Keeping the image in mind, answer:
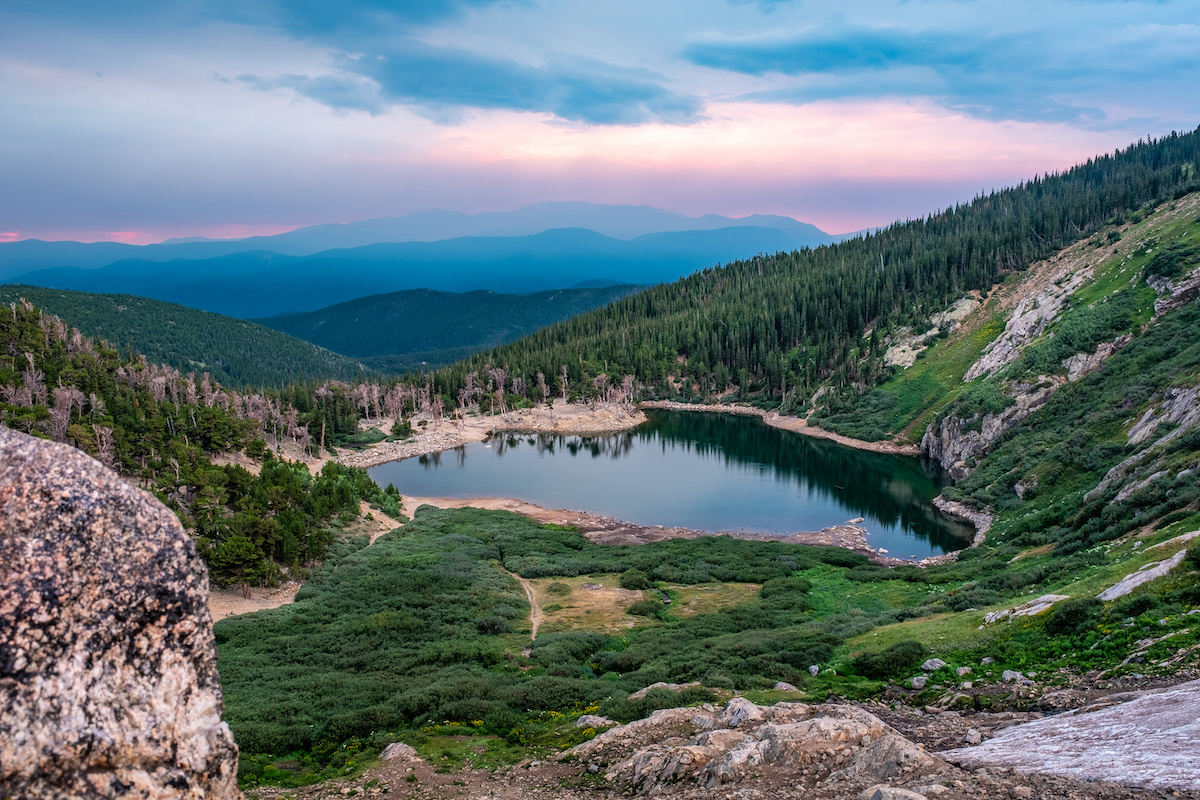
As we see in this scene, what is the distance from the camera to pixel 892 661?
23.1 m

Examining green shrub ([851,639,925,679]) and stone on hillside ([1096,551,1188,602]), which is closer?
stone on hillside ([1096,551,1188,602])

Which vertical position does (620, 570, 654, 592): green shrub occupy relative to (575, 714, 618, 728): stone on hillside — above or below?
below

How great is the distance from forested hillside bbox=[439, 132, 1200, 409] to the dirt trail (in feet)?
296

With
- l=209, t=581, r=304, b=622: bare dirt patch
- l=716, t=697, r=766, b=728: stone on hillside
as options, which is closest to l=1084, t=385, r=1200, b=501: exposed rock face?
l=716, t=697, r=766, b=728: stone on hillside

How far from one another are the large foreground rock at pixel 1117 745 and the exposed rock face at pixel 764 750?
4.59 ft

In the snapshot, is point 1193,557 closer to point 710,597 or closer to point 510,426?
point 710,597

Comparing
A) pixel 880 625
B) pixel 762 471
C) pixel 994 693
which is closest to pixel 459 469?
pixel 762 471

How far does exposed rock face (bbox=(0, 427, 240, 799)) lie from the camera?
640 centimetres

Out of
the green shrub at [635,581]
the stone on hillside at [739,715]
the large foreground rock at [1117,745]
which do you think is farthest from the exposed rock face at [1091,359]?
the stone on hillside at [739,715]

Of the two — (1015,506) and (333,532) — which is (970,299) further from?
(333,532)

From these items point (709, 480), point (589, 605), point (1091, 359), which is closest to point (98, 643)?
point (589, 605)

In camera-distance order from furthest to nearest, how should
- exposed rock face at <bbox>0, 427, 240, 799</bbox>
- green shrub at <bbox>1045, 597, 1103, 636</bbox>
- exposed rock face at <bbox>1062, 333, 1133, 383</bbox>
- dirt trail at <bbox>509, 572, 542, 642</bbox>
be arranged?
1. exposed rock face at <bbox>1062, 333, 1133, 383</bbox>
2. dirt trail at <bbox>509, 572, 542, 642</bbox>
3. green shrub at <bbox>1045, 597, 1103, 636</bbox>
4. exposed rock face at <bbox>0, 427, 240, 799</bbox>

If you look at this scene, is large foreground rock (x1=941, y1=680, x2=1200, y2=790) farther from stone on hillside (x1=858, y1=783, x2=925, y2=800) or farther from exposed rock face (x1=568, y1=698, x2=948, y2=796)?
stone on hillside (x1=858, y1=783, x2=925, y2=800)

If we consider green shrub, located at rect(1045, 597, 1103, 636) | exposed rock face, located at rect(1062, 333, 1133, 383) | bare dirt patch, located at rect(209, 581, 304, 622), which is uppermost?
exposed rock face, located at rect(1062, 333, 1133, 383)
